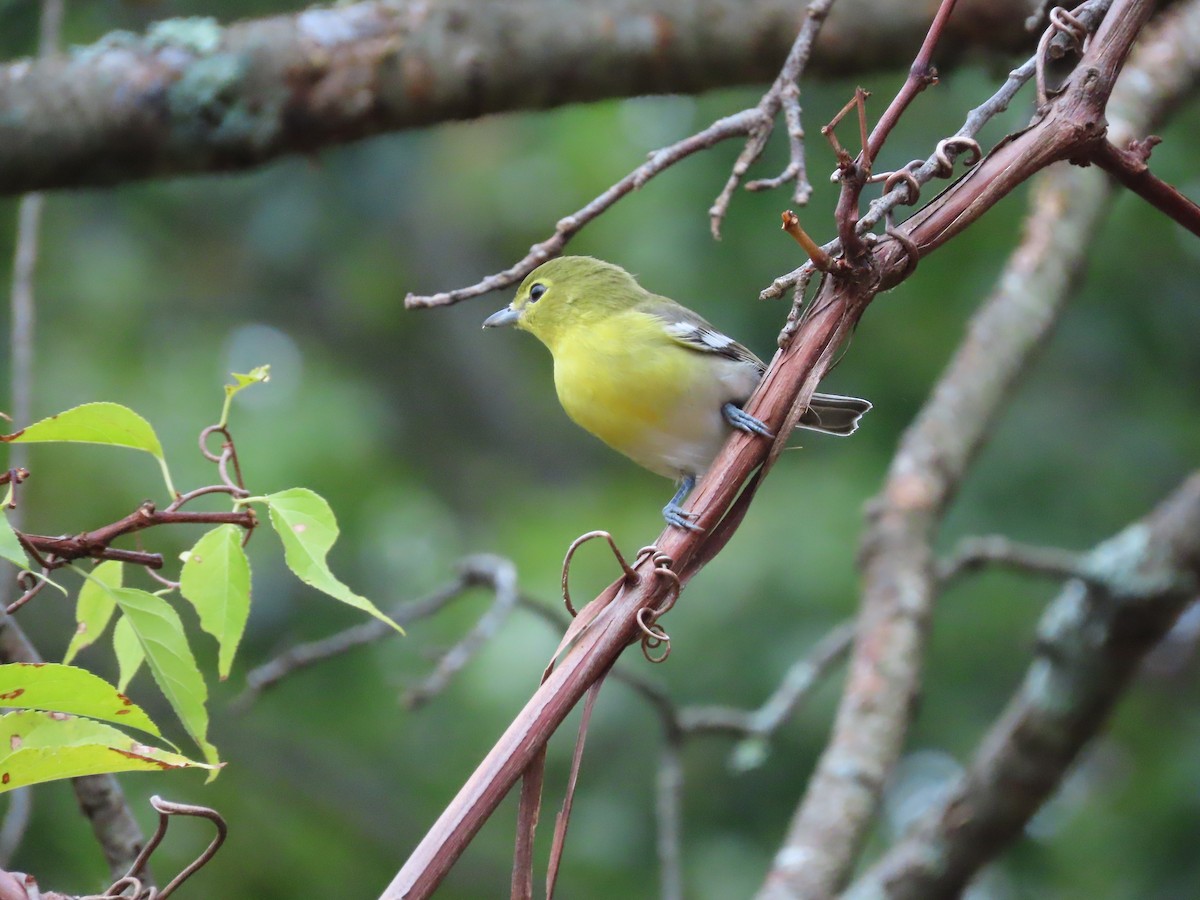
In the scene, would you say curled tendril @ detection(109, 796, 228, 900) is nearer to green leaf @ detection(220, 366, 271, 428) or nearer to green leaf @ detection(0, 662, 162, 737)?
green leaf @ detection(0, 662, 162, 737)

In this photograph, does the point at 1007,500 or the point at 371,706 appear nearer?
the point at 1007,500

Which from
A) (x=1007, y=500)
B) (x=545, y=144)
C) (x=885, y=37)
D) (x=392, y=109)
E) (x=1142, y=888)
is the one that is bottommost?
(x=1142, y=888)

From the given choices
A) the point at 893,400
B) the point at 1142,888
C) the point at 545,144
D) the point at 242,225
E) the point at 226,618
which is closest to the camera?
the point at 226,618

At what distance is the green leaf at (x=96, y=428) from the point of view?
49.6 inches

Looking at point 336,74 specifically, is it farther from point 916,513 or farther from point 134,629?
point 134,629

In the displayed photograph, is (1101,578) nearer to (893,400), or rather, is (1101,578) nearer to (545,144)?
(893,400)

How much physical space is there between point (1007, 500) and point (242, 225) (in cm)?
492

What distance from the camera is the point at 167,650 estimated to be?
4.43 feet

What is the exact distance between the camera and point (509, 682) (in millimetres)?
5789

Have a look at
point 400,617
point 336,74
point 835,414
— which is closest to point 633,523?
point 835,414

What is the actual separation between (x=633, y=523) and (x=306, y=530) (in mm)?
5245

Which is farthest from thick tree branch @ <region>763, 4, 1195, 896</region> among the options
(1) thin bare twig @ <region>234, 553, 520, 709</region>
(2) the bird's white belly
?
(1) thin bare twig @ <region>234, 553, 520, 709</region>

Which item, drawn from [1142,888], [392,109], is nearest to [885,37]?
[392,109]

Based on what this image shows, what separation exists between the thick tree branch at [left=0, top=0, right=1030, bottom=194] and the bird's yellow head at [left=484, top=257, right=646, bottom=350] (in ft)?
1.74
